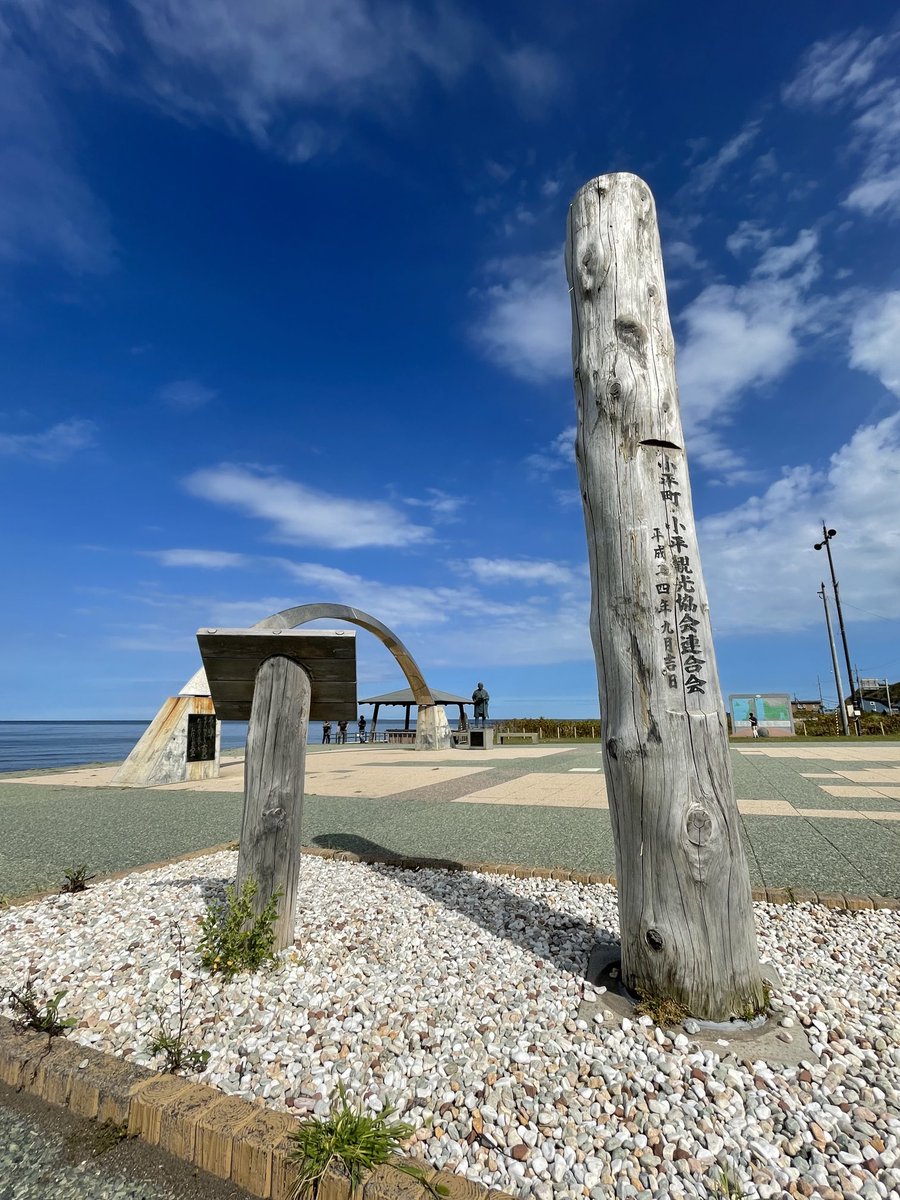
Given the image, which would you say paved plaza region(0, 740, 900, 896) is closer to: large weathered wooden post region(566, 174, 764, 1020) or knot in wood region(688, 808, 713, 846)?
large weathered wooden post region(566, 174, 764, 1020)

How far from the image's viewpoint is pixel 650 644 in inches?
108

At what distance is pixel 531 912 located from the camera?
378cm

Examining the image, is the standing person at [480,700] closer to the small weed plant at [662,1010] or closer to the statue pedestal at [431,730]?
the statue pedestal at [431,730]

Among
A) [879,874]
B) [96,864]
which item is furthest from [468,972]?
[96,864]

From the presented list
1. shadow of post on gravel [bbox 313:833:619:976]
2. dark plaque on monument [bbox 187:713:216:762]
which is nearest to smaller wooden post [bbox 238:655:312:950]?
shadow of post on gravel [bbox 313:833:619:976]

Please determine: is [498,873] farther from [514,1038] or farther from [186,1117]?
[186,1117]

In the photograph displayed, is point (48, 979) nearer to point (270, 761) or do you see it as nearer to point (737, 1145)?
point (270, 761)

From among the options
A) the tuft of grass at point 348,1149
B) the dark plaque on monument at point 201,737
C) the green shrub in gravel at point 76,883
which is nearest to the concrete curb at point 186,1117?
the tuft of grass at point 348,1149

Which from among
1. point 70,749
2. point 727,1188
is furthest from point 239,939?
point 70,749

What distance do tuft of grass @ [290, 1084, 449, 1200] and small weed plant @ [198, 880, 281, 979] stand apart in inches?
49.0

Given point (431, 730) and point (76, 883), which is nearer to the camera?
point (76, 883)

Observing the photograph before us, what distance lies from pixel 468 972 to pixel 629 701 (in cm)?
156

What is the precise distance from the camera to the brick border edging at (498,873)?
385cm

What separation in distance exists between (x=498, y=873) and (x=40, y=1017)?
3033mm
